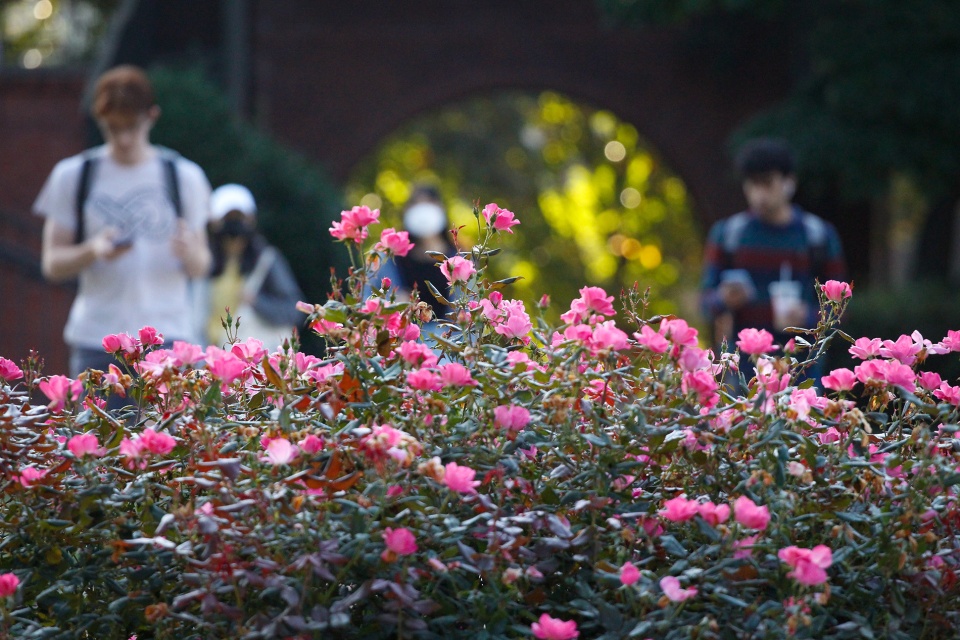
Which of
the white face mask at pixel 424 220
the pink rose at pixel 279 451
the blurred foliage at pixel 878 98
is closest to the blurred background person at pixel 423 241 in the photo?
the white face mask at pixel 424 220

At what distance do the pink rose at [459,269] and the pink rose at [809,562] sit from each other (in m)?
0.72

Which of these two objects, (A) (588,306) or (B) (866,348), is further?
(B) (866,348)

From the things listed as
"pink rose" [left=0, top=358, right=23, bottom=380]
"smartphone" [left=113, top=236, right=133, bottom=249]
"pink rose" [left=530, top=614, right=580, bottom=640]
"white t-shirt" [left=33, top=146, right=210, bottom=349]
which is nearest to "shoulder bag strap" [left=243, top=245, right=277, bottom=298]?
"white t-shirt" [left=33, top=146, right=210, bottom=349]

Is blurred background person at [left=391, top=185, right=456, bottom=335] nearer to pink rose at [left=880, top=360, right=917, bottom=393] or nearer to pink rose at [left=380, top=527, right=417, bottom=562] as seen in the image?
pink rose at [left=880, top=360, right=917, bottom=393]

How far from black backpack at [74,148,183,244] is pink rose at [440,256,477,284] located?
95.2 inches

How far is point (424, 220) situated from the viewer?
5707 mm

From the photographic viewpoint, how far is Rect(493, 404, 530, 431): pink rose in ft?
6.56

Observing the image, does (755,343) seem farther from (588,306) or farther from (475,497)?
(475,497)

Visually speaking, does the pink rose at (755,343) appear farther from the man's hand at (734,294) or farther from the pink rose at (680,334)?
the man's hand at (734,294)

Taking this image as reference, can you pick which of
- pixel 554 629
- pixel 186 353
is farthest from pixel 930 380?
pixel 186 353

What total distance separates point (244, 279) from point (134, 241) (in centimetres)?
179

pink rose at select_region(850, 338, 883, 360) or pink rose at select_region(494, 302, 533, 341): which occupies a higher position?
pink rose at select_region(850, 338, 883, 360)

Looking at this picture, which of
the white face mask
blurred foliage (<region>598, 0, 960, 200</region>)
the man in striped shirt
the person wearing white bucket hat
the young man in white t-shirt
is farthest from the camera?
blurred foliage (<region>598, 0, 960, 200</region>)

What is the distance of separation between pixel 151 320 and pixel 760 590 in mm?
2831
